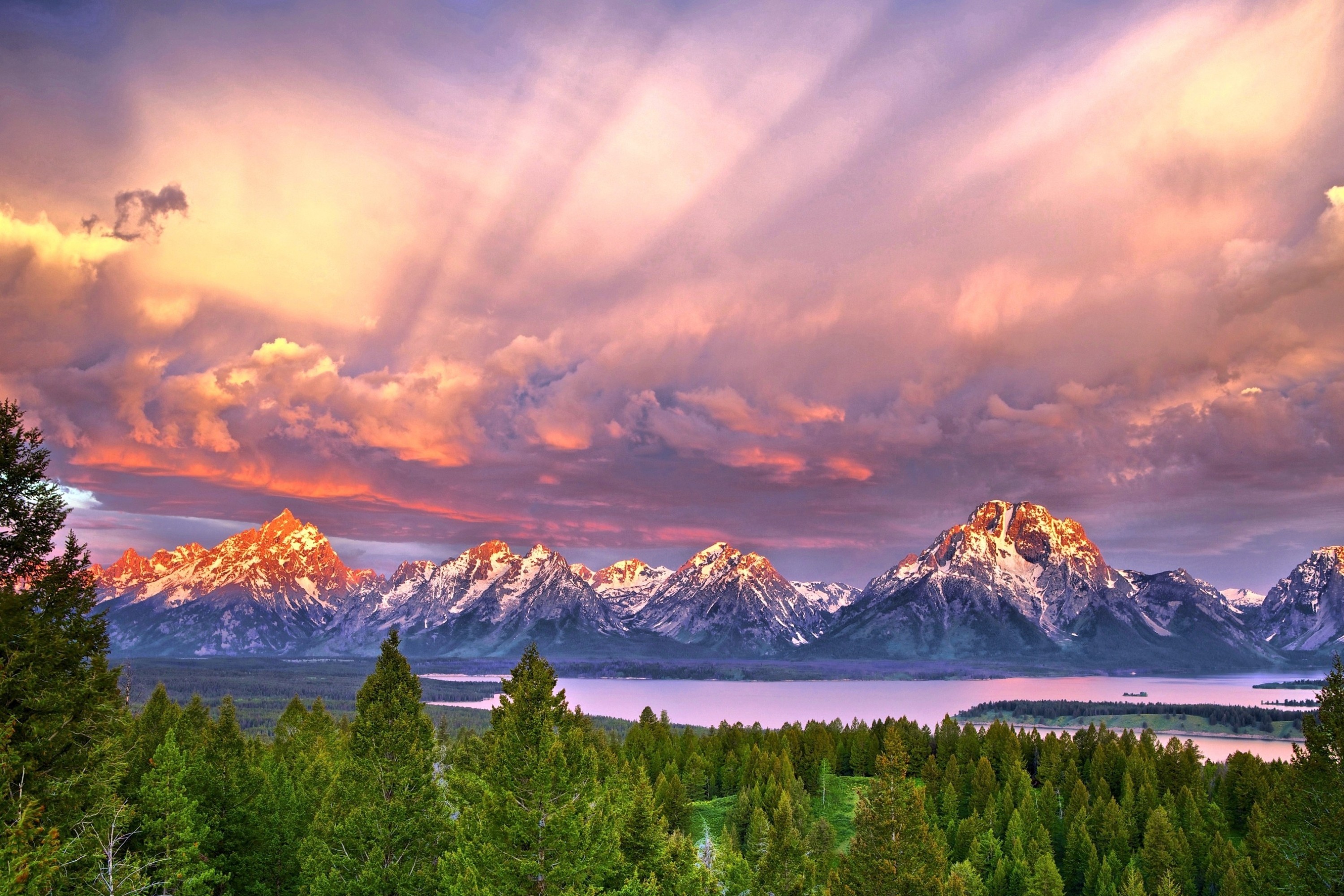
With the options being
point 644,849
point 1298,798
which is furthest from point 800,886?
point 1298,798

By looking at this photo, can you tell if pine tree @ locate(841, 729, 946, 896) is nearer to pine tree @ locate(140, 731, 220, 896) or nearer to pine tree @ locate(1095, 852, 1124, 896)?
pine tree @ locate(140, 731, 220, 896)

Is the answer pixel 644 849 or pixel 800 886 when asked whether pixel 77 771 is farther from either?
pixel 800 886

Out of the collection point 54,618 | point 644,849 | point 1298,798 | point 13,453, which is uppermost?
point 13,453

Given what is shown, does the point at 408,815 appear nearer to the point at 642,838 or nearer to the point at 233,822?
the point at 642,838

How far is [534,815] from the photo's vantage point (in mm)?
34469

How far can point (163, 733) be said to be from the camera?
67.0 meters

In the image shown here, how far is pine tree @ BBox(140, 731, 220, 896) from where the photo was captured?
39.0 m

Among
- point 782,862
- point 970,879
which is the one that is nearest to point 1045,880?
point 970,879

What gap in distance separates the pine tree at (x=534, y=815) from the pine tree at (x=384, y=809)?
84.5 inches

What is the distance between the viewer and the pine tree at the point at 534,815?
111 ft

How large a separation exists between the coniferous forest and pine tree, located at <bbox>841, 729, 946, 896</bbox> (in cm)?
11

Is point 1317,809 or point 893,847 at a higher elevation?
point 1317,809

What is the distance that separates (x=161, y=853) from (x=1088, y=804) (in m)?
96.3

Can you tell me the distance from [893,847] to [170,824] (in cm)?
3682
